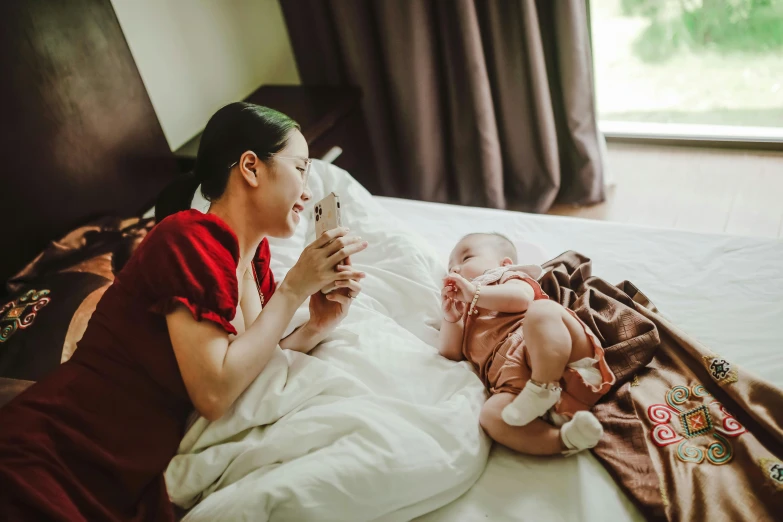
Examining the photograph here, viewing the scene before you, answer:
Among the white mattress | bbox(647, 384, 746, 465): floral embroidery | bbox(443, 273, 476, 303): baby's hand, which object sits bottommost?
the white mattress

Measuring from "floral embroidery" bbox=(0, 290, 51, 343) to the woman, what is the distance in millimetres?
315

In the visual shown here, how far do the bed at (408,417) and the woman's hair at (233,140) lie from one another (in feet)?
1.21

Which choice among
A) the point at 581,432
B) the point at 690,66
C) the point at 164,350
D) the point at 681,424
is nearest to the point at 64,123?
the point at 164,350

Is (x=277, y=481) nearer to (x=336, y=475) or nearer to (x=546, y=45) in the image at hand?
(x=336, y=475)

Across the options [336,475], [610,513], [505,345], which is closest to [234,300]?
[336,475]

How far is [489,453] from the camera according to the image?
1077 mm

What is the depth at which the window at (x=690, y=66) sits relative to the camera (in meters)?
2.48

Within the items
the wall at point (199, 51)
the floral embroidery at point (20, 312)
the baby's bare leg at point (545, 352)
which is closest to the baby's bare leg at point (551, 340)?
the baby's bare leg at point (545, 352)

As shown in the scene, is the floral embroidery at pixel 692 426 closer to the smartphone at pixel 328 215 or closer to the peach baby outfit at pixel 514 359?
the peach baby outfit at pixel 514 359

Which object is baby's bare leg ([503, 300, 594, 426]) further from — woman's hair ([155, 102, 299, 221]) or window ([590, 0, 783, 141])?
window ([590, 0, 783, 141])

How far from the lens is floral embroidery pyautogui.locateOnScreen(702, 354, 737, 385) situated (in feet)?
3.35

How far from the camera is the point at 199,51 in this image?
2205mm

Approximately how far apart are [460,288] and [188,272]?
1.84 ft

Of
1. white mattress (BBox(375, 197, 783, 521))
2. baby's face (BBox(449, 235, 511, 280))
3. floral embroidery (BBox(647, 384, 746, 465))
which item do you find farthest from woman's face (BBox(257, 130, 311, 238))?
floral embroidery (BBox(647, 384, 746, 465))
